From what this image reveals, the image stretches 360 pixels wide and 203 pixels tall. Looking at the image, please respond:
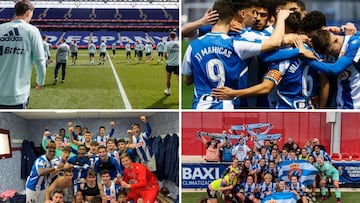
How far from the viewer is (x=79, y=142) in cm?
290

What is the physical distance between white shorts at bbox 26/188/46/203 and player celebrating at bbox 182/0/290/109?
1.25 meters

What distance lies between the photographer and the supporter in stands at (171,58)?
2.76 metres

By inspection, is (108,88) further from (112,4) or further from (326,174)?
(326,174)

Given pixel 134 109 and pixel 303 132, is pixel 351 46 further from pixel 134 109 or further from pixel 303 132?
pixel 134 109

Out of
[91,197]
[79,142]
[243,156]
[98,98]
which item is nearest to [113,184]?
[91,197]

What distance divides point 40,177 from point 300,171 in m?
1.64

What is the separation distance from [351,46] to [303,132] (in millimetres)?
675

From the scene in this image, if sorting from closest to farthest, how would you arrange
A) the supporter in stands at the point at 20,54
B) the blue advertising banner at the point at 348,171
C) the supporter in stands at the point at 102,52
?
1. the supporter in stands at the point at 20,54
2. the blue advertising banner at the point at 348,171
3. the supporter in stands at the point at 102,52

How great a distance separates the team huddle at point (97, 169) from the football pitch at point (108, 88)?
0.18 m

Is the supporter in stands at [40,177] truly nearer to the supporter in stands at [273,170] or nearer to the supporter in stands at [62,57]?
the supporter in stands at [62,57]

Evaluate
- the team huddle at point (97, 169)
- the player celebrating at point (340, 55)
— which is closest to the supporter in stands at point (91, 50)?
the team huddle at point (97, 169)

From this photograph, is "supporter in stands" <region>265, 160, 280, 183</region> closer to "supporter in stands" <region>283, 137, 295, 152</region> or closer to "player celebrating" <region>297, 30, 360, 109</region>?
"supporter in stands" <region>283, 137, 295, 152</region>

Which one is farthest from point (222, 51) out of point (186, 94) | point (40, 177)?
point (40, 177)

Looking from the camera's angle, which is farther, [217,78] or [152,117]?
[152,117]
